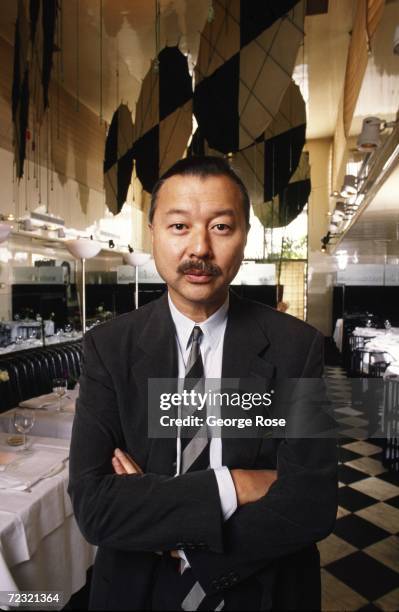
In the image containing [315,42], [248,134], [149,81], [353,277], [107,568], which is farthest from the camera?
[353,277]

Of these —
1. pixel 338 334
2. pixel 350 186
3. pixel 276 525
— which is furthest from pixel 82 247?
pixel 338 334

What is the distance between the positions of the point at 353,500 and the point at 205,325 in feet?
9.46

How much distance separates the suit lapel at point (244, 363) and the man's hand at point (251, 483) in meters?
0.03

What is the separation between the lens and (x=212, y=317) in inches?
40.5

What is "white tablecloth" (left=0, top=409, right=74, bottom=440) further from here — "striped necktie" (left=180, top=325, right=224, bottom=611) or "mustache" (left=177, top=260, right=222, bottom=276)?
"mustache" (left=177, top=260, right=222, bottom=276)

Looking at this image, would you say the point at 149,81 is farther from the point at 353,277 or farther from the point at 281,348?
the point at 353,277

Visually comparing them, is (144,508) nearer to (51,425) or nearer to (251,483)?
(251,483)

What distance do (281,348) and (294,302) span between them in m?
10.8

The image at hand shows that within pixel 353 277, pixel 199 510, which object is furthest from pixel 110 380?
pixel 353 277

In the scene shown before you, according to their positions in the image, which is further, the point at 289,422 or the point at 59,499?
the point at 59,499

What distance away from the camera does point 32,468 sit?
1849 millimetres

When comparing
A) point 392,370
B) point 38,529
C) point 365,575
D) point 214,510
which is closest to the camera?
point 214,510

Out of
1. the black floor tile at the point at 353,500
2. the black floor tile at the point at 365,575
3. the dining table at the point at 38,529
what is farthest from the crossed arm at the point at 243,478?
the black floor tile at the point at 353,500

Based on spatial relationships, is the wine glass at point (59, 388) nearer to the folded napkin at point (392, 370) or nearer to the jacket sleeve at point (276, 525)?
the jacket sleeve at point (276, 525)
